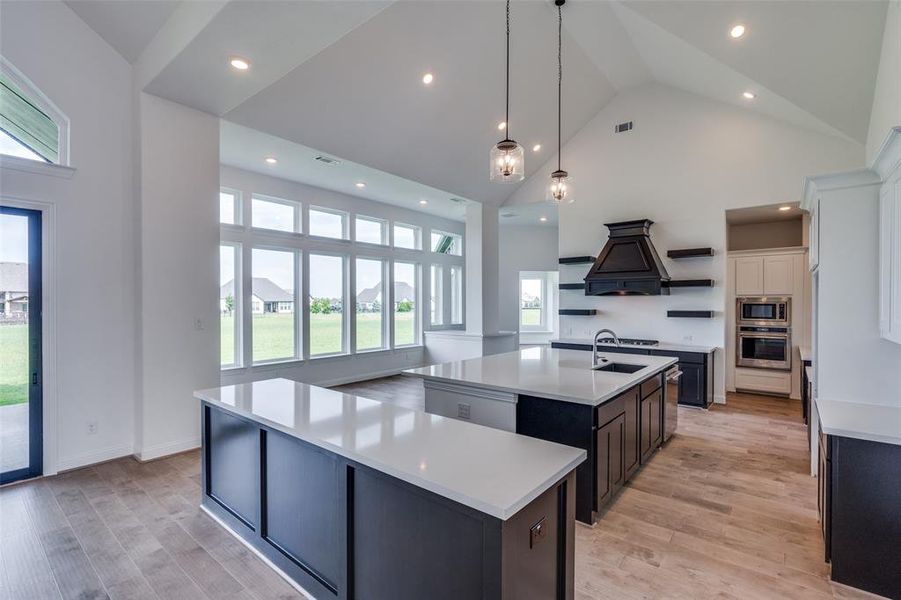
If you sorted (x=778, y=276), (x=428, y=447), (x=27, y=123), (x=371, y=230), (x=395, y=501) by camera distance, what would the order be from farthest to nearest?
(x=371, y=230), (x=778, y=276), (x=27, y=123), (x=428, y=447), (x=395, y=501)

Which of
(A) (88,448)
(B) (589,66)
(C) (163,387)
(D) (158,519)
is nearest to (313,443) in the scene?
(D) (158,519)

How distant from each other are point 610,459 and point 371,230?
626 centimetres

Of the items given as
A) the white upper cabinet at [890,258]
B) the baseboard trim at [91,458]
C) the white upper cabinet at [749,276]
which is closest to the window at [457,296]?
the white upper cabinet at [749,276]

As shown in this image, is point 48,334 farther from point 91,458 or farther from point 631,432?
point 631,432

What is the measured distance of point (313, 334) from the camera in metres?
7.07

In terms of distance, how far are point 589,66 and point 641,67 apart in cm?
78

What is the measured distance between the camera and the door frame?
3.44m

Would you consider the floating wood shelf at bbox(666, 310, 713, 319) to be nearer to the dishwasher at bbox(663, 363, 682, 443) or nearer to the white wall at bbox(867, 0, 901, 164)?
the dishwasher at bbox(663, 363, 682, 443)

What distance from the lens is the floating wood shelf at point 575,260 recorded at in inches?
276

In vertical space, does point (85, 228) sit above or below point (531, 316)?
above

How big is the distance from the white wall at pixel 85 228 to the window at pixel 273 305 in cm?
244

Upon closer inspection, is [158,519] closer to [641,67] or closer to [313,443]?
[313,443]

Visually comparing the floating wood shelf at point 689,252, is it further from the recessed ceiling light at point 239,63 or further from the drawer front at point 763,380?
the recessed ceiling light at point 239,63

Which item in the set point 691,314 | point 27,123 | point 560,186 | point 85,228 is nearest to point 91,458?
point 85,228
